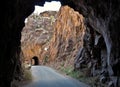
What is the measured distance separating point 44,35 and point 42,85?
38.9m

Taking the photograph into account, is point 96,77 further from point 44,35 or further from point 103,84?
point 44,35

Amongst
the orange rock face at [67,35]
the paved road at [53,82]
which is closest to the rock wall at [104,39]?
the paved road at [53,82]

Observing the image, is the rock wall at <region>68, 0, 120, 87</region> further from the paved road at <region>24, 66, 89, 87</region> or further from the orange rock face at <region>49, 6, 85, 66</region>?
the orange rock face at <region>49, 6, 85, 66</region>

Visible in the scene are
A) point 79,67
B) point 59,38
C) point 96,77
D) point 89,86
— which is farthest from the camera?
point 59,38

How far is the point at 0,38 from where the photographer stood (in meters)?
15.5

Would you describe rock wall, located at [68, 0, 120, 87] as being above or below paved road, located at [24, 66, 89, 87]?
above

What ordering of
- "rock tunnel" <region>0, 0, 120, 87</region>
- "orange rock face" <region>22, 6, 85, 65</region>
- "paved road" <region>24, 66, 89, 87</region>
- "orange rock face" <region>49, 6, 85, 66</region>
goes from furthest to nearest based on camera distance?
"orange rock face" <region>22, 6, 85, 65</region> < "orange rock face" <region>49, 6, 85, 66</region> < "paved road" <region>24, 66, 89, 87</region> < "rock tunnel" <region>0, 0, 120, 87</region>

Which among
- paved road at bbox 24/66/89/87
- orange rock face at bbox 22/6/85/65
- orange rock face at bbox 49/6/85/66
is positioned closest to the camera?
paved road at bbox 24/66/89/87

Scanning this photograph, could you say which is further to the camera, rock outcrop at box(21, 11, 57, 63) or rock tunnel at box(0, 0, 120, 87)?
rock outcrop at box(21, 11, 57, 63)

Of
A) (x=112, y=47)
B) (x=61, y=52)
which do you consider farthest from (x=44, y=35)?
(x=112, y=47)

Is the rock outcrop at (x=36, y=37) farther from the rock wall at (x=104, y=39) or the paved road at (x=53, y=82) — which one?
the paved road at (x=53, y=82)

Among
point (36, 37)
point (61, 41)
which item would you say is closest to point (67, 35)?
point (61, 41)

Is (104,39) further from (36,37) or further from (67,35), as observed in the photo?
(36,37)

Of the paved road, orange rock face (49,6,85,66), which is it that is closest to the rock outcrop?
orange rock face (49,6,85,66)
